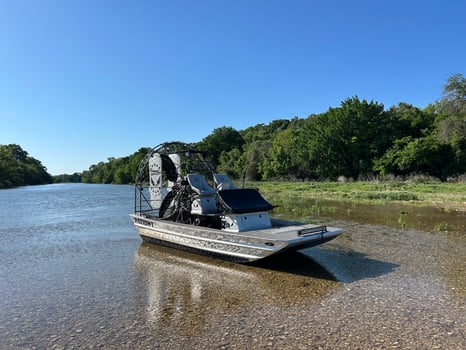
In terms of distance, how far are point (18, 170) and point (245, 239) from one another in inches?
4532

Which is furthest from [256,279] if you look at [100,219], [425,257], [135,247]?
[100,219]

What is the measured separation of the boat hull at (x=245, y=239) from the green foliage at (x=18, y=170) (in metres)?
93.9

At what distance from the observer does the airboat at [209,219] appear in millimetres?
9703

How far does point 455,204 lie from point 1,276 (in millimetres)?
24396

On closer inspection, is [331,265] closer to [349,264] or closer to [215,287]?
[349,264]

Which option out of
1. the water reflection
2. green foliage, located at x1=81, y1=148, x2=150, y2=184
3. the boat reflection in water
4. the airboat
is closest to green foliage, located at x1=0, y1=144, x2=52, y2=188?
green foliage, located at x1=81, y1=148, x2=150, y2=184

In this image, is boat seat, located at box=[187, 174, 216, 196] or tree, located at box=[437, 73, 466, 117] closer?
boat seat, located at box=[187, 174, 216, 196]

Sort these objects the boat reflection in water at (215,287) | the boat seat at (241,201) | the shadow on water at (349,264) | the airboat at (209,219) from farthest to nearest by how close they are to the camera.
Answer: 1. the boat seat at (241,201)
2. the airboat at (209,219)
3. the shadow on water at (349,264)
4. the boat reflection in water at (215,287)

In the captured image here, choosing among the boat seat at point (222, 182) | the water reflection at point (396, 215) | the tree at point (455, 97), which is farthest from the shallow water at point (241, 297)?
the tree at point (455, 97)

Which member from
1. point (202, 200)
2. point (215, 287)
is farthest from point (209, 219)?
point (215, 287)

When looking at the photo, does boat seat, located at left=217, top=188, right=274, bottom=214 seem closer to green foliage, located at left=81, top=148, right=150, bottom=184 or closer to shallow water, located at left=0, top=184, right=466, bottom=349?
shallow water, located at left=0, top=184, right=466, bottom=349

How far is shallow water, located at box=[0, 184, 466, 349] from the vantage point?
18.9ft

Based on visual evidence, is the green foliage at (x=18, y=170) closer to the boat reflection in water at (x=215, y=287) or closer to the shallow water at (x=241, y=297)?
the shallow water at (x=241, y=297)

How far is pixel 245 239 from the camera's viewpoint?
9.72 metres
